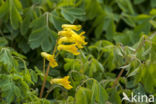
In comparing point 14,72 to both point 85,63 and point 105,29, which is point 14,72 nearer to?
point 85,63

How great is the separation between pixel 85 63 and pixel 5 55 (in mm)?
568

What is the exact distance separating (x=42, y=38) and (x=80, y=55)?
0.34 m

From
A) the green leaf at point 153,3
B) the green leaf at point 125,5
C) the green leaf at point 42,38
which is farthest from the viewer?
the green leaf at point 153,3

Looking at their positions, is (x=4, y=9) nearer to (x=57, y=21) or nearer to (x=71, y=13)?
(x=57, y=21)

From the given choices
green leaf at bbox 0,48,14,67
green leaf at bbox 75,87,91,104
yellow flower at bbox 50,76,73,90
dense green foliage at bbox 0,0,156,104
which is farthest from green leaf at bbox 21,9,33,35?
green leaf at bbox 75,87,91,104

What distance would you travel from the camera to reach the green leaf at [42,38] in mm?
2148

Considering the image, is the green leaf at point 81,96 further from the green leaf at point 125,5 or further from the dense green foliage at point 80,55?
the green leaf at point 125,5

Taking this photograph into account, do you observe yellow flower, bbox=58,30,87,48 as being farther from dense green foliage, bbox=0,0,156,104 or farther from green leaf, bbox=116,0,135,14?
green leaf, bbox=116,0,135,14

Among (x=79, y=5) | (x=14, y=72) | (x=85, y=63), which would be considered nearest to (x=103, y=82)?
(x=85, y=63)

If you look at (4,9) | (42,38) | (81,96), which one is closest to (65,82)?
(81,96)

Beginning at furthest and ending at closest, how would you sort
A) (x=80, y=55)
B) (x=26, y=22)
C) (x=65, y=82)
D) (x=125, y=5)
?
(x=125, y=5) → (x=26, y=22) → (x=80, y=55) → (x=65, y=82)

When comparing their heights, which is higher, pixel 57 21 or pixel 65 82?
pixel 57 21

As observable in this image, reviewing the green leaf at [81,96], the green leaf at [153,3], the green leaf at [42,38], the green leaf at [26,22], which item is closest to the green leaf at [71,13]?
the green leaf at [42,38]

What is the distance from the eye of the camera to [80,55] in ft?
6.75
